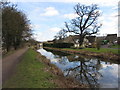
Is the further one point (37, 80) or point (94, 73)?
point (94, 73)

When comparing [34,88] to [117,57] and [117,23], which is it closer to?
[117,57]

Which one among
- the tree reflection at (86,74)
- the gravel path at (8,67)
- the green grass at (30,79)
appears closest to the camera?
the green grass at (30,79)

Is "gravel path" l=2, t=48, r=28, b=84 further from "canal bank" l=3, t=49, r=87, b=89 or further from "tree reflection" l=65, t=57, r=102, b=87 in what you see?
"tree reflection" l=65, t=57, r=102, b=87

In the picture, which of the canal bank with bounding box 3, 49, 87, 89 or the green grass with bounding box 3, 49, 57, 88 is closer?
the green grass with bounding box 3, 49, 57, 88

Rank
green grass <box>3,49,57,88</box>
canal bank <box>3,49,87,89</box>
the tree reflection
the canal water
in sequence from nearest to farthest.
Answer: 1. green grass <box>3,49,57,88</box>
2. canal bank <box>3,49,87,89</box>
3. the canal water
4. the tree reflection

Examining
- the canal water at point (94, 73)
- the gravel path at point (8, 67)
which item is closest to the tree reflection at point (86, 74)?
the canal water at point (94, 73)

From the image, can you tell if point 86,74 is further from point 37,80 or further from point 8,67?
point 8,67

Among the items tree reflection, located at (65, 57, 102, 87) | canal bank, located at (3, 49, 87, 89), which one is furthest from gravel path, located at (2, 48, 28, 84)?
tree reflection, located at (65, 57, 102, 87)

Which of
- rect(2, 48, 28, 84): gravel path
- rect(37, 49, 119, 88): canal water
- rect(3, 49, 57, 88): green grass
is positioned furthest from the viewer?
rect(37, 49, 119, 88): canal water

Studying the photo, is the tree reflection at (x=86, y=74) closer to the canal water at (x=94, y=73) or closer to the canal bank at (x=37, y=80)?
the canal water at (x=94, y=73)

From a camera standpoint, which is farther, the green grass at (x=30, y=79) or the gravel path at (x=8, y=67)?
the gravel path at (x=8, y=67)

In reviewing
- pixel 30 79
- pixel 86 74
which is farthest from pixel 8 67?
pixel 86 74

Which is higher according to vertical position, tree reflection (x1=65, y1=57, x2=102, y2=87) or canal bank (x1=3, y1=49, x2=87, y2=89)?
canal bank (x1=3, y1=49, x2=87, y2=89)

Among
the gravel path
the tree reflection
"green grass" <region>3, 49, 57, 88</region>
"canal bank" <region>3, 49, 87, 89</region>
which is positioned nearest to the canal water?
the tree reflection
